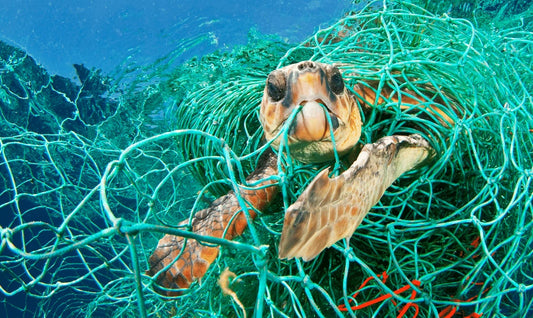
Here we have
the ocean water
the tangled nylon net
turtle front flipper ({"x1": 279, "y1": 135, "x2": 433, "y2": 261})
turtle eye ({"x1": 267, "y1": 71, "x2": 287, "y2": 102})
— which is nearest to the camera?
turtle front flipper ({"x1": 279, "y1": 135, "x2": 433, "y2": 261})

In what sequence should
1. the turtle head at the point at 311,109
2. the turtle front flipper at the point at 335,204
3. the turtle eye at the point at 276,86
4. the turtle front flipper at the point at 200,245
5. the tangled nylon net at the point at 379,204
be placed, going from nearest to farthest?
the turtle front flipper at the point at 335,204, the tangled nylon net at the point at 379,204, the turtle head at the point at 311,109, the turtle eye at the point at 276,86, the turtle front flipper at the point at 200,245

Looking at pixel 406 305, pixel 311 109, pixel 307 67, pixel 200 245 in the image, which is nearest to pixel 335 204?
pixel 311 109

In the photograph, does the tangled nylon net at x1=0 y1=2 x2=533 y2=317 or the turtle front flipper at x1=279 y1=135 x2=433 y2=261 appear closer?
the turtle front flipper at x1=279 y1=135 x2=433 y2=261

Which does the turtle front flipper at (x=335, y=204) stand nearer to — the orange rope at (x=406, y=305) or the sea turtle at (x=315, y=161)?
the sea turtle at (x=315, y=161)

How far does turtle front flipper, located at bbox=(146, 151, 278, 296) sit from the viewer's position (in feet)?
5.09

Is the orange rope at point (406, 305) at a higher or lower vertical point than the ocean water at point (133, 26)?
lower

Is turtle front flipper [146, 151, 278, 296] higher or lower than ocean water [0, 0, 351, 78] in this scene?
lower

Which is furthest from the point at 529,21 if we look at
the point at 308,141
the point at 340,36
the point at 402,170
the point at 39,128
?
the point at 39,128

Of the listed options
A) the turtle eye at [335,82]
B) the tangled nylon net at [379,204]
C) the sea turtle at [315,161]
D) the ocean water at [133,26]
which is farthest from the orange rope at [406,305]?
the ocean water at [133,26]

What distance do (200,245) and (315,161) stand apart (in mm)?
661

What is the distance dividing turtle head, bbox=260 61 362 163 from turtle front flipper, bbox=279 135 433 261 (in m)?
0.19

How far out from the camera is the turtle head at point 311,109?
117 centimetres

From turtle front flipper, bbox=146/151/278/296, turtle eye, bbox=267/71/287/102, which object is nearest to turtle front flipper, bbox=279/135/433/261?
turtle eye, bbox=267/71/287/102

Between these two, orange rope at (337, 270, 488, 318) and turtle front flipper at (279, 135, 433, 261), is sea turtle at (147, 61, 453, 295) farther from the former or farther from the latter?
orange rope at (337, 270, 488, 318)
